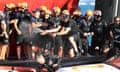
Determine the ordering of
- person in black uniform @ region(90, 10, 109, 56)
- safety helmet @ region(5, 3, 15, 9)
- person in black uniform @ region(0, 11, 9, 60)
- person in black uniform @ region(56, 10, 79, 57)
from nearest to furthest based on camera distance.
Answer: person in black uniform @ region(0, 11, 9, 60), safety helmet @ region(5, 3, 15, 9), person in black uniform @ region(56, 10, 79, 57), person in black uniform @ region(90, 10, 109, 56)

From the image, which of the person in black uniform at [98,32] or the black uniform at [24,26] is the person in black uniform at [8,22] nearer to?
the black uniform at [24,26]

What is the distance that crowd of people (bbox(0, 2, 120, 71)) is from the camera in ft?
37.3

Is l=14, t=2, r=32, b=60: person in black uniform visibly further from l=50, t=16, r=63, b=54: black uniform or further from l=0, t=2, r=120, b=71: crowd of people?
l=50, t=16, r=63, b=54: black uniform

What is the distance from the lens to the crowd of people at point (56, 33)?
1137 cm

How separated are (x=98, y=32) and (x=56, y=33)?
4.83ft

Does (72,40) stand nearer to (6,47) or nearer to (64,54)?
(64,54)

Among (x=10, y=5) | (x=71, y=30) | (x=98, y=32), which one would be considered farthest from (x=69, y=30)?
(x=10, y=5)

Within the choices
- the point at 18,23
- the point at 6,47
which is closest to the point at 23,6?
the point at 18,23

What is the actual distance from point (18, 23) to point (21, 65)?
4.71ft

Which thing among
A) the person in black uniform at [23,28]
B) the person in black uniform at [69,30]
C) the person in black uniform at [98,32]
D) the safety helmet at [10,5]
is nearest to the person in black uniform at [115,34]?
the person in black uniform at [98,32]

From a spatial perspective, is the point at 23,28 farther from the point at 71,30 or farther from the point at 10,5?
the point at 71,30

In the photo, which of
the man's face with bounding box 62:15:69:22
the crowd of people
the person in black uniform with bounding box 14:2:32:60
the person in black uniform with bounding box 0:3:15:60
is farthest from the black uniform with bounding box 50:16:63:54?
the person in black uniform with bounding box 0:3:15:60

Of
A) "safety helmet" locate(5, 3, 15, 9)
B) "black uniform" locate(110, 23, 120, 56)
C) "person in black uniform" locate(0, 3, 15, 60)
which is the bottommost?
"black uniform" locate(110, 23, 120, 56)

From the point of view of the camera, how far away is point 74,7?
14258mm
